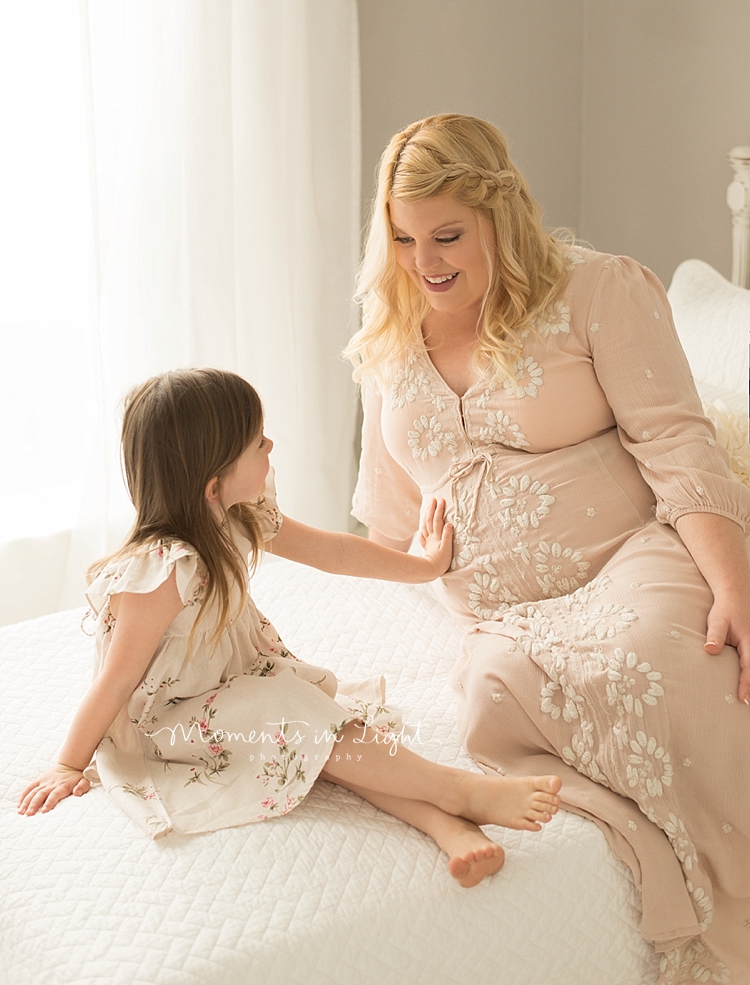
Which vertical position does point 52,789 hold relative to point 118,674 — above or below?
below

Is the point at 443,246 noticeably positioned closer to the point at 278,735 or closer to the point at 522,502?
the point at 522,502

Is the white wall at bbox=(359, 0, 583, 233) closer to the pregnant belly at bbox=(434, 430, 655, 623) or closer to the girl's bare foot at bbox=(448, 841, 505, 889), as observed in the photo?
the pregnant belly at bbox=(434, 430, 655, 623)

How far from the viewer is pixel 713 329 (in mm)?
2283

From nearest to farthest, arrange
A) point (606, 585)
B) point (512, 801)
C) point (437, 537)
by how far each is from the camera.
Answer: point (512, 801)
point (606, 585)
point (437, 537)

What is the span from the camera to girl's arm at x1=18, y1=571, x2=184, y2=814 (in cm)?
130

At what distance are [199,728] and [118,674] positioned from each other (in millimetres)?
123

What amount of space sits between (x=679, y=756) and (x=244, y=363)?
5.43 ft

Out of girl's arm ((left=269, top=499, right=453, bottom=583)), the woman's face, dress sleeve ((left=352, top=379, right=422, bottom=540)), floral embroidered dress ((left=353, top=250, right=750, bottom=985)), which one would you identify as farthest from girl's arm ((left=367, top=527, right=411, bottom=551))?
the woman's face

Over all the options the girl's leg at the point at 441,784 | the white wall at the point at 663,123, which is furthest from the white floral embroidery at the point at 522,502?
the white wall at the point at 663,123

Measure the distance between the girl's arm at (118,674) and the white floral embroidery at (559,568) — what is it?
22.8 inches

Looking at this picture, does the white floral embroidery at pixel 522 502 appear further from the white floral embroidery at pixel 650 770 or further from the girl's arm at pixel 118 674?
the girl's arm at pixel 118 674

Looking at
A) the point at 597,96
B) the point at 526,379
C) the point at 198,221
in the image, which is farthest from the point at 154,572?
the point at 597,96

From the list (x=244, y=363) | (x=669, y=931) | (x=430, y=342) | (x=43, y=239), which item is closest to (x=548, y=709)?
(x=669, y=931)

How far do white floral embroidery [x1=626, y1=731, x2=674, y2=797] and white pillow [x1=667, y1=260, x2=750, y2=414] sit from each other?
1.03 meters
